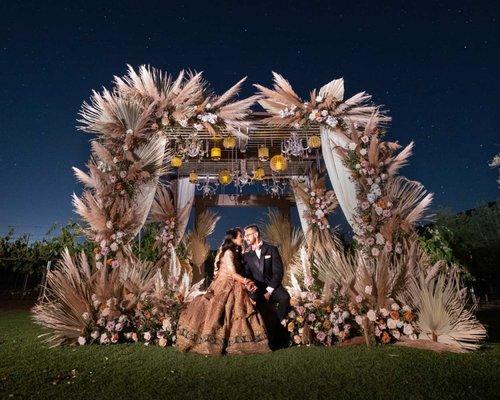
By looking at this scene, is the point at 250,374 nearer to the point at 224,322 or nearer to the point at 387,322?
the point at 224,322

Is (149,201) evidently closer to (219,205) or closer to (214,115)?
(214,115)

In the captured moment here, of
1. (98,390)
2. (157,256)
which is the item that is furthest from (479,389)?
(157,256)

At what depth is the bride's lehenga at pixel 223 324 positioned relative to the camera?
4098 millimetres

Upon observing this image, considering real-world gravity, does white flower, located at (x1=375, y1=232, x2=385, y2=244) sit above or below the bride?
above

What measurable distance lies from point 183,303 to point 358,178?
322 cm

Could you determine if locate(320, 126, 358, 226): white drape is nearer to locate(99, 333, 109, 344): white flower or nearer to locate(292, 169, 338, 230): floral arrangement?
locate(292, 169, 338, 230): floral arrangement

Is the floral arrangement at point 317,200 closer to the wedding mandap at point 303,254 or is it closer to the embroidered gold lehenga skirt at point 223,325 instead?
the wedding mandap at point 303,254

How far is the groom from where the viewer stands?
472cm

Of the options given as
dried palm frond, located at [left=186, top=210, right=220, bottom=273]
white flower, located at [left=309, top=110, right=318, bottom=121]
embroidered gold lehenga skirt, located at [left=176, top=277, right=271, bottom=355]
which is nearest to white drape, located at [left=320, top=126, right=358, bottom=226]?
→ white flower, located at [left=309, top=110, right=318, bottom=121]

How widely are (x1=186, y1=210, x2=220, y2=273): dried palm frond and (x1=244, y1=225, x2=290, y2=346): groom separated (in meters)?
4.17

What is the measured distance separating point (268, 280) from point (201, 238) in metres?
4.72

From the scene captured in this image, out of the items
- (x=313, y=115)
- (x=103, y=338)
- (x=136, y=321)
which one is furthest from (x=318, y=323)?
(x=313, y=115)

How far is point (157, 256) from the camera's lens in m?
8.41

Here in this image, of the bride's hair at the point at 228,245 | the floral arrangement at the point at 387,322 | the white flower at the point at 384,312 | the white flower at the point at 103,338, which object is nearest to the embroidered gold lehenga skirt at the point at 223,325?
the bride's hair at the point at 228,245
